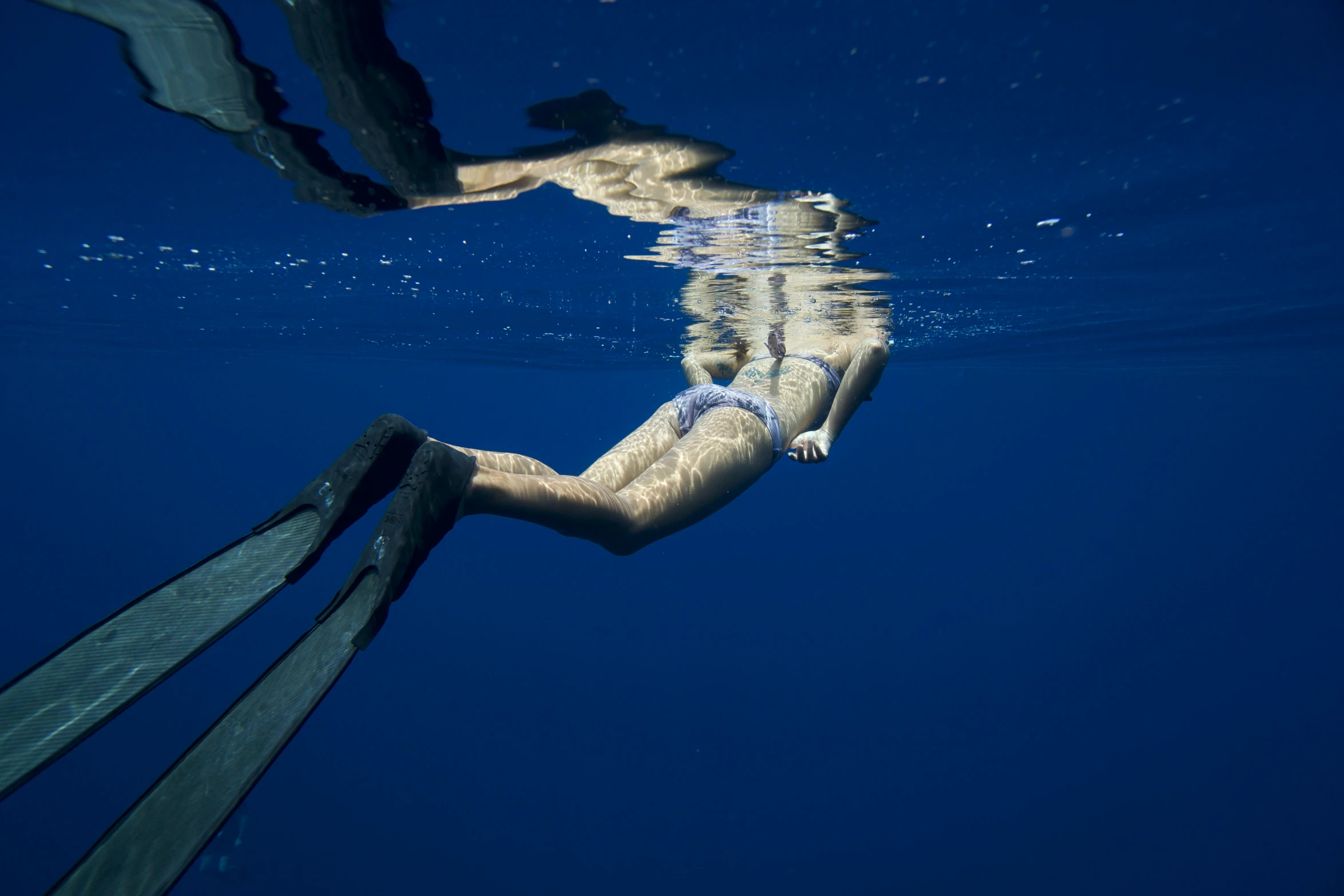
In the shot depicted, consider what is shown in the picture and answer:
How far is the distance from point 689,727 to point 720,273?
4226cm

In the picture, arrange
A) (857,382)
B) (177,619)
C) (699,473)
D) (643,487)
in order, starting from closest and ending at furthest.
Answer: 1. (177,619)
2. (643,487)
3. (699,473)
4. (857,382)

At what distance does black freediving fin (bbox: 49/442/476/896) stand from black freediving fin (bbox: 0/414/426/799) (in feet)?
1.17

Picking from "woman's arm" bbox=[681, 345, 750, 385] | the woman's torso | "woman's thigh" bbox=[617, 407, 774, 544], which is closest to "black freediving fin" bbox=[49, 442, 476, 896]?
"woman's thigh" bbox=[617, 407, 774, 544]

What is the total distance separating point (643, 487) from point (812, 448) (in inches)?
82.8

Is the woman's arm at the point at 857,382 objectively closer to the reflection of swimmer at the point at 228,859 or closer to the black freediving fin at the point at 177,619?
the black freediving fin at the point at 177,619

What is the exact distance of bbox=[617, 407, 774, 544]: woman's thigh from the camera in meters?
4.54

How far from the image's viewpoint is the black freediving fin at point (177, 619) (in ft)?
9.36

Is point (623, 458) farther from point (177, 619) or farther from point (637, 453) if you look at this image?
point (177, 619)

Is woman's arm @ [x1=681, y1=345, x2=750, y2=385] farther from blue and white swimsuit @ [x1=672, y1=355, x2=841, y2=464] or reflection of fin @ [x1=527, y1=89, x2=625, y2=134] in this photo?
reflection of fin @ [x1=527, y1=89, x2=625, y2=134]

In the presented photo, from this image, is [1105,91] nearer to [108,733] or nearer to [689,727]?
[108,733]

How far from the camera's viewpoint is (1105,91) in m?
5.60

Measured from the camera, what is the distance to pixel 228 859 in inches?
938

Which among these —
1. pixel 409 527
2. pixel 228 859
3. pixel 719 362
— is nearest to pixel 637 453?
pixel 409 527


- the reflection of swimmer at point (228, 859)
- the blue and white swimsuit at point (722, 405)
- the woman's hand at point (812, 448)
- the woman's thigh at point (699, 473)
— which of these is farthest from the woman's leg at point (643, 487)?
the reflection of swimmer at point (228, 859)
